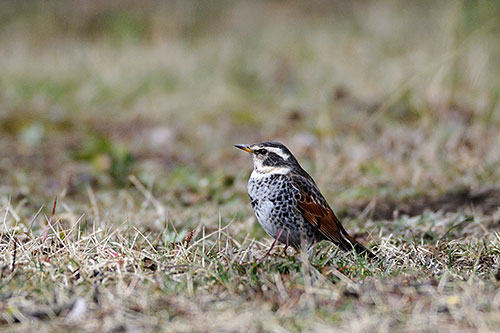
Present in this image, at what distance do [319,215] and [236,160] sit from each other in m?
4.03

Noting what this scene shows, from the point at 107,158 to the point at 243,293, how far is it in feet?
16.0

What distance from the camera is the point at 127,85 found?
Result: 11250 millimetres

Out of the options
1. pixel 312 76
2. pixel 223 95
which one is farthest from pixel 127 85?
pixel 312 76

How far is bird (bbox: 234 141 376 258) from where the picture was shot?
470 cm

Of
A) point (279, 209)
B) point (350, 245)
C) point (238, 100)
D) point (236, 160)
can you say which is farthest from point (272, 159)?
point (238, 100)

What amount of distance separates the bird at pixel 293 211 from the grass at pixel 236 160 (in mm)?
191

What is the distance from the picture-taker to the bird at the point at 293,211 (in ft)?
15.4

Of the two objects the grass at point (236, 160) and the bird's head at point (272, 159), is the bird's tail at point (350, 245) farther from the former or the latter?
the bird's head at point (272, 159)

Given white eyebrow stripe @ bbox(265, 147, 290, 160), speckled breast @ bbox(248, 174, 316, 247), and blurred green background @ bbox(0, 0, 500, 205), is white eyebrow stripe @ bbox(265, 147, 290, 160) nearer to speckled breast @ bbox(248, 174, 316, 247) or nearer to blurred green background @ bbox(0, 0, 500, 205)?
speckled breast @ bbox(248, 174, 316, 247)

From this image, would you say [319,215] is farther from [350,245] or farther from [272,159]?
[272,159]

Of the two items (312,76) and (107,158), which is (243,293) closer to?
(107,158)

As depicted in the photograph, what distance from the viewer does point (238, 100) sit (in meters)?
10.7

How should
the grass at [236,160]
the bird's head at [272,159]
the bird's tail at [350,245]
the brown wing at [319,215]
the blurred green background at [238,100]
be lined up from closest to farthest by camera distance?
1. the grass at [236,160]
2. the bird's tail at [350,245]
3. the brown wing at [319,215]
4. the bird's head at [272,159]
5. the blurred green background at [238,100]

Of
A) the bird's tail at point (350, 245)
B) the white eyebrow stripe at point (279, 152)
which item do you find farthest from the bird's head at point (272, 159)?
the bird's tail at point (350, 245)
